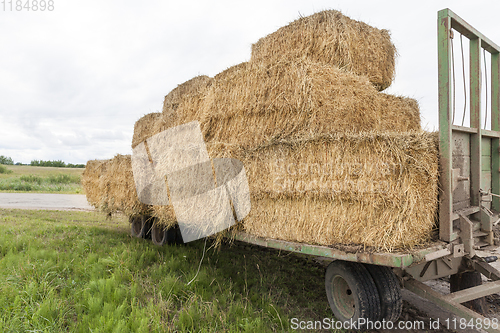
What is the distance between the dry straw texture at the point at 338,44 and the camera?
5.00 m

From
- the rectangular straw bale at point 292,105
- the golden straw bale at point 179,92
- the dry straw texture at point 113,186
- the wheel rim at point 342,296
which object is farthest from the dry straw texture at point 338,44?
the dry straw texture at point 113,186

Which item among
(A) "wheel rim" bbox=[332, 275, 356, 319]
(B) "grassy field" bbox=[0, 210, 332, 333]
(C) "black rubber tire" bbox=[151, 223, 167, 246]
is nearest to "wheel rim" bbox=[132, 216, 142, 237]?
(C) "black rubber tire" bbox=[151, 223, 167, 246]

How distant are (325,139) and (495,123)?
2821 millimetres

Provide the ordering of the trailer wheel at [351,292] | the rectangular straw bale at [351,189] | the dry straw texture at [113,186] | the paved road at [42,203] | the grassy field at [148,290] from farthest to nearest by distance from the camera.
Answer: the paved road at [42,203] < the dry straw texture at [113,186] < the grassy field at [148,290] < the trailer wheel at [351,292] < the rectangular straw bale at [351,189]

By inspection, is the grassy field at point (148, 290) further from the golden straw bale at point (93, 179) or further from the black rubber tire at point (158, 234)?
the golden straw bale at point (93, 179)

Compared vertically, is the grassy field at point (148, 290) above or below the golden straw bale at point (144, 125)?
below

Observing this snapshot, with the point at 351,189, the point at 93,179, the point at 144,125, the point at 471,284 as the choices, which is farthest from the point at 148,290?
the point at 144,125

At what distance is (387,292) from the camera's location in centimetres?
312

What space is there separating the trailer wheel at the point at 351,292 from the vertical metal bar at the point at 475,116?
177cm

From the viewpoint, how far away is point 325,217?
3359 mm

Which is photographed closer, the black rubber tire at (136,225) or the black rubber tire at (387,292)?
the black rubber tire at (387,292)

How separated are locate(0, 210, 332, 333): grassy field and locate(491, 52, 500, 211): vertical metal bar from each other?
2784mm

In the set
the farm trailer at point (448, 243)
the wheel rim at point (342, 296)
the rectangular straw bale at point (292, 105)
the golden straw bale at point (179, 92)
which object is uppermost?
the golden straw bale at point (179, 92)

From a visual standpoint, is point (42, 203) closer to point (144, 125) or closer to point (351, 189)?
point (144, 125)
